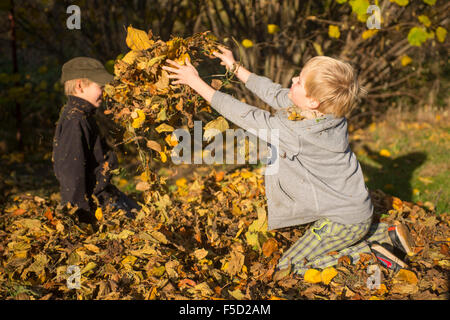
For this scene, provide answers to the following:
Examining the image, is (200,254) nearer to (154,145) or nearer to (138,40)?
(154,145)

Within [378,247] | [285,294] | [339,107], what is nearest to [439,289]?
[378,247]

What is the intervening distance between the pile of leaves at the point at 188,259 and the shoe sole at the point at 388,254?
0.24 ft

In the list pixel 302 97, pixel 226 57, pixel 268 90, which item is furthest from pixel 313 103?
pixel 226 57

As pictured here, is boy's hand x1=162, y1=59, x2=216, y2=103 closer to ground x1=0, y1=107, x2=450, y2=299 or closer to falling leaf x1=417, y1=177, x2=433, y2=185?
ground x1=0, y1=107, x2=450, y2=299

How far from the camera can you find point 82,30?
448 centimetres

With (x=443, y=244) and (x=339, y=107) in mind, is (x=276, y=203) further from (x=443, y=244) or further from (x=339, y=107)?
(x=443, y=244)

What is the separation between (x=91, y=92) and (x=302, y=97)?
5.04 feet

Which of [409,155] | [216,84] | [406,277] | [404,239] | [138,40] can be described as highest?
[138,40]

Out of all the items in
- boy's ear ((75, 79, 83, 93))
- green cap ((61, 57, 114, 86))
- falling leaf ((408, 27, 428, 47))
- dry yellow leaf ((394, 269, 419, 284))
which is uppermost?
falling leaf ((408, 27, 428, 47))

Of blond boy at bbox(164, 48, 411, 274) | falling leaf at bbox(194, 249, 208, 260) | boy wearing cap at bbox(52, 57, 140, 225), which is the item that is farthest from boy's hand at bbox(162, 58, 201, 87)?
falling leaf at bbox(194, 249, 208, 260)

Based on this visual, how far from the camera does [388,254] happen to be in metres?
2.30

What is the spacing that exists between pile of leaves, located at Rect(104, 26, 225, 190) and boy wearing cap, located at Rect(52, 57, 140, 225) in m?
0.57

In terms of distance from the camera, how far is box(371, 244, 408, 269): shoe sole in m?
2.26

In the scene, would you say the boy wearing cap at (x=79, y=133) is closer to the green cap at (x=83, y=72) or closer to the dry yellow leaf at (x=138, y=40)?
the green cap at (x=83, y=72)
